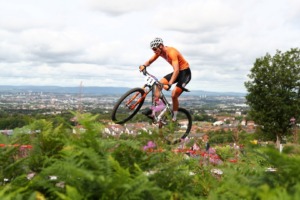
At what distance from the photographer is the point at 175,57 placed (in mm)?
10609

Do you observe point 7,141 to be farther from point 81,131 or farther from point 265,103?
point 265,103

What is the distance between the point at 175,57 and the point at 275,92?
1541 inches

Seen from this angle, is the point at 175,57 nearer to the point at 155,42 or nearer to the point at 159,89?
the point at 155,42

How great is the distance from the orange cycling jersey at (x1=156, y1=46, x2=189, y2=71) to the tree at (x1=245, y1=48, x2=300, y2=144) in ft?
113

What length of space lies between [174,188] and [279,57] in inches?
2035

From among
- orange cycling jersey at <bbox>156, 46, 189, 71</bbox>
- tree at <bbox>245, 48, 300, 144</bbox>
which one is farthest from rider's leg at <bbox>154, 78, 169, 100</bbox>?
tree at <bbox>245, 48, 300, 144</bbox>

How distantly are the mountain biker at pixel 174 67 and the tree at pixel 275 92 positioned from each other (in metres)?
34.4

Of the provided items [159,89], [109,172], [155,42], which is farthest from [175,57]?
[109,172]

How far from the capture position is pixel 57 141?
3166mm

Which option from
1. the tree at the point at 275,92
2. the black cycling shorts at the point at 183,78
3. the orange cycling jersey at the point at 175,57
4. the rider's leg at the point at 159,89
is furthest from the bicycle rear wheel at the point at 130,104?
the tree at the point at 275,92

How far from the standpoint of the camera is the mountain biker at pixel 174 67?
10.7 metres

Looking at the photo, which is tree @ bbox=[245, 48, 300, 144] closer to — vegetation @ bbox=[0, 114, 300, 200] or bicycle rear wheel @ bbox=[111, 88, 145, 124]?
bicycle rear wheel @ bbox=[111, 88, 145, 124]

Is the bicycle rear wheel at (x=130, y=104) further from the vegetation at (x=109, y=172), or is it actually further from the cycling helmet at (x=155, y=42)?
the vegetation at (x=109, y=172)

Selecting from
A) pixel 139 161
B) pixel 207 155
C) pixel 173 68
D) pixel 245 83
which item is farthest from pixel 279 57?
pixel 139 161
